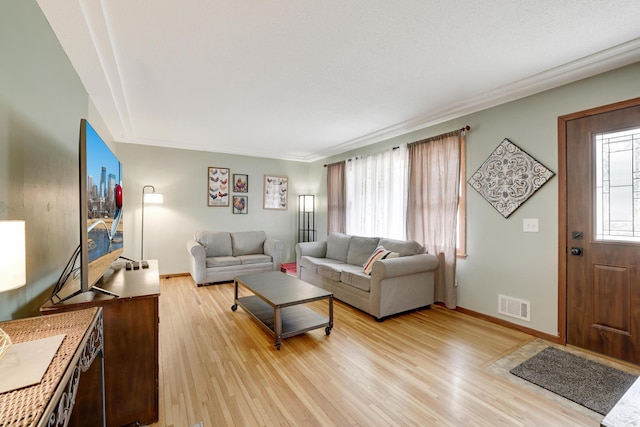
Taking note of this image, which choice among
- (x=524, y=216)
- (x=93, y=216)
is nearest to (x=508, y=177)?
(x=524, y=216)

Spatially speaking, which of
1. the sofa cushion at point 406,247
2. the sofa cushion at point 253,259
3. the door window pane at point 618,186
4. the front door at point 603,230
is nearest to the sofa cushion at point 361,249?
the sofa cushion at point 406,247

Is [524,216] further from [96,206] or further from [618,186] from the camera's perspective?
[96,206]

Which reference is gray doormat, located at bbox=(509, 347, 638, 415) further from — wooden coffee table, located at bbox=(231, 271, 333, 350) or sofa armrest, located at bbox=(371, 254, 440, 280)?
wooden coffee table, located at bbox=(231, 271, 333, 350)

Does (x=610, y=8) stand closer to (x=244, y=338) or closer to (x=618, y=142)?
(x=618, y=142)

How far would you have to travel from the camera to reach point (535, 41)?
81.4 inches

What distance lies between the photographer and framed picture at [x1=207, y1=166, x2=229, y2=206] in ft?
17.8

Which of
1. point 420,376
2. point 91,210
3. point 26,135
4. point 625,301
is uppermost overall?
point 26,135

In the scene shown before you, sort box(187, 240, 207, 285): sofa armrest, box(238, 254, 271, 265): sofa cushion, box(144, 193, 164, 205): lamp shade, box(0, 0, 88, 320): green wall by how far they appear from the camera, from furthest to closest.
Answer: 1. box(238, 254, 271, 265): sofa cushion
2. box(144, 193, 164, 205): lamp shade
3. box(187, 240, 207, 285): sofa armrest
4. box(0, 0, 88, 320): green wall

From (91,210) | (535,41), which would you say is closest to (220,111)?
(91,210)

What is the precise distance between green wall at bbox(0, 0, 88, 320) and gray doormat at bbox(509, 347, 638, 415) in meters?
3.20

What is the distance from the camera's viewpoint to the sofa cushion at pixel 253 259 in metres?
4.94

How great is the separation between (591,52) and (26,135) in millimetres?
3801

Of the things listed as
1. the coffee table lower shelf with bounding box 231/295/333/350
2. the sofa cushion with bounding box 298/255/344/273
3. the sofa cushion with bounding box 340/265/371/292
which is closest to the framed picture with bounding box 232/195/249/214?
the sofa cushion with bounding box 298/255/344/273

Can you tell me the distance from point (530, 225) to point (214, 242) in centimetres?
461
